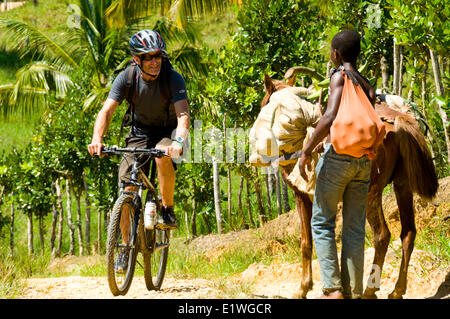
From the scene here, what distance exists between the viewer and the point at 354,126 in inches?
157

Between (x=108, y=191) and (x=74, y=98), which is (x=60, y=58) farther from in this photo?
(x=108, y=191)

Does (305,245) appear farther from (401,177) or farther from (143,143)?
(143,143)

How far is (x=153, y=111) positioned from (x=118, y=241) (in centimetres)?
128

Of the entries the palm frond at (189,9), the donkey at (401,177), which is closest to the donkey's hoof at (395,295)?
the donkey at (401,177)

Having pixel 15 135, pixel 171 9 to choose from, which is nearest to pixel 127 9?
pixel 171 9

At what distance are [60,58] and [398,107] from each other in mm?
14055

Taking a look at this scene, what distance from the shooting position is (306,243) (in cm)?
561

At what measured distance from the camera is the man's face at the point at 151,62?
5.25 m

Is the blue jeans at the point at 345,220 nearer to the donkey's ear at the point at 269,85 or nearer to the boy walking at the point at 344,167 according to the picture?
the boy walking at the point at 344,167

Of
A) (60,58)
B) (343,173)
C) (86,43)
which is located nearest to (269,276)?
(343,173)

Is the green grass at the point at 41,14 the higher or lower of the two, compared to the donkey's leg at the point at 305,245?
higher

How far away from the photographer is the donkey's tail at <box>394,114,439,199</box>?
511 centimetres

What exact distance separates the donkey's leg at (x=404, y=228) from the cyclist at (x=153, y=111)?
6.57 ft

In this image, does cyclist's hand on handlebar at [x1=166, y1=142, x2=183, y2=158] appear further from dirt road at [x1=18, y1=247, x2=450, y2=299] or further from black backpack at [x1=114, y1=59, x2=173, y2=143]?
dirt road at [x1=18, y1=247, x2=450, y2=299]
